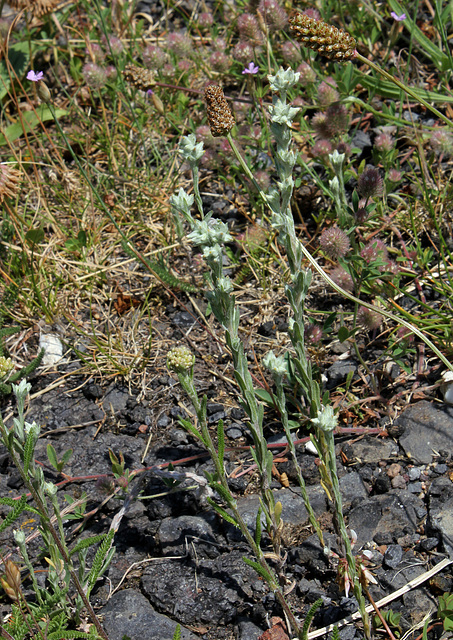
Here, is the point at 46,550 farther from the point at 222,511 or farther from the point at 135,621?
the point at 222,511

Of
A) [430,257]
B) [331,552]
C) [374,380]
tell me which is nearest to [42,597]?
[331,552]

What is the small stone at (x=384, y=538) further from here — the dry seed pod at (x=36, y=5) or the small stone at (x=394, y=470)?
the dry seed pod at (x=36, y=5)

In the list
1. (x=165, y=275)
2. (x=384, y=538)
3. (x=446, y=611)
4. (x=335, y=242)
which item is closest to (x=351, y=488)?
(x=384, y=538)

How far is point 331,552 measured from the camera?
223 centimetres

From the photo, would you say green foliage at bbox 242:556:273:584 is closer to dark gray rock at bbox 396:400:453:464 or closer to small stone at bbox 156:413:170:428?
dark gray rock at bbox 396:400:453:464

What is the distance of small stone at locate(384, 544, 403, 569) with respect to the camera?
7.14 ft

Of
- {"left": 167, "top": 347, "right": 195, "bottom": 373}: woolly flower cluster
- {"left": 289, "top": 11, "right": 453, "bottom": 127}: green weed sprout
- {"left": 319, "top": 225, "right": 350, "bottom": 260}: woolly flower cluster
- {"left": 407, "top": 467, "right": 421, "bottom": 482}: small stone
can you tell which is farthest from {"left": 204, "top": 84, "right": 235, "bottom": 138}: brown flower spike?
{"left": 407, "top": 467, "right": 421, "bottom": 482}: small stone

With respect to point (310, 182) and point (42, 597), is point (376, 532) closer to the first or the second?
point (42, 597)

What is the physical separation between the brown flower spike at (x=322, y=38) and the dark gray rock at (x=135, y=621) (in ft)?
6.70

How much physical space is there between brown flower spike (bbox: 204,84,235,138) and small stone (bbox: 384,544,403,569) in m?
1.59

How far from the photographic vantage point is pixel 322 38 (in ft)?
6.50

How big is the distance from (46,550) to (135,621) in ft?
1.39

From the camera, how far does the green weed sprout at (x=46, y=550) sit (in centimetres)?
182

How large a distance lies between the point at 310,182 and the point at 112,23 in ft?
7.54
